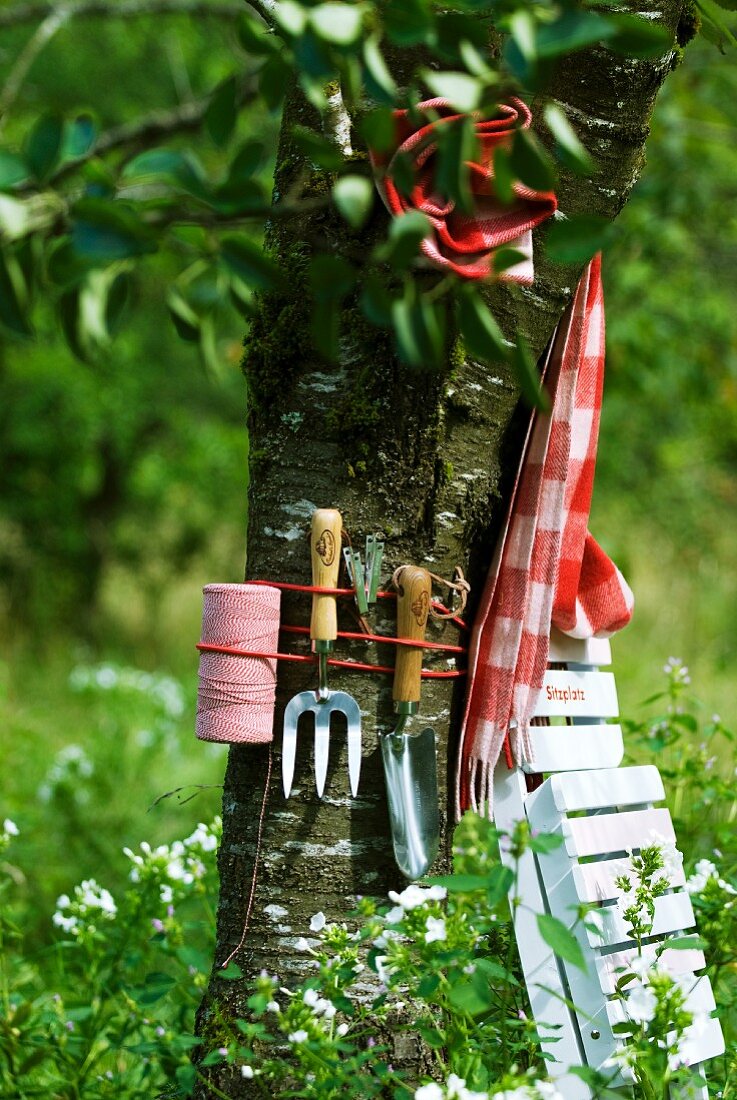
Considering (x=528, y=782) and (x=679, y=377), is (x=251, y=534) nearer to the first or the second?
(x=528, y=782)

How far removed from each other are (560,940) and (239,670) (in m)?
0.64

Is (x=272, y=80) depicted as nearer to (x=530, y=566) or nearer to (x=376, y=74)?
(x=376, y=74)

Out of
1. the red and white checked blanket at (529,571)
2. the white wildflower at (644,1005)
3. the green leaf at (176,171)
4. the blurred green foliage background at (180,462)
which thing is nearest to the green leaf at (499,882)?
the white wildflower at (644,1005)

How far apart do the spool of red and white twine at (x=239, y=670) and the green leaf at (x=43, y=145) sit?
825 mm

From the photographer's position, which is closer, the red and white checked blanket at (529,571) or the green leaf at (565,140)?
the green leaf at (565,140)

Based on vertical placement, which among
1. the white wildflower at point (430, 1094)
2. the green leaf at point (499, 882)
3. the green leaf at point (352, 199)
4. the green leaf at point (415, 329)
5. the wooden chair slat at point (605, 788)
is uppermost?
the green leaf at point (352, 199)

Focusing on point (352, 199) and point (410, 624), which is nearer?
point (352, 199)

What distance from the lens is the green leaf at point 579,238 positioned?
97 cm

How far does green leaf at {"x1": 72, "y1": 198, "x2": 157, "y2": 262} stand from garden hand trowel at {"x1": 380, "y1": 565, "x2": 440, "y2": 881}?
86cm

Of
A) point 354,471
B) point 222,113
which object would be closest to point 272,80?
point 222,113

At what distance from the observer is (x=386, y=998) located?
168 centimetres

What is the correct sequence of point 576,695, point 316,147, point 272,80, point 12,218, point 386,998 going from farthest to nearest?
point 576,695
point 386,998
point 272,80
point 316,147
point 12,218

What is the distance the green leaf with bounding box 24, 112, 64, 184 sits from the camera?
0.96 meters

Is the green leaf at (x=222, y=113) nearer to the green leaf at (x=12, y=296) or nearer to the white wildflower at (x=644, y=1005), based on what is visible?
the green leaf at (x=12, y=296)
